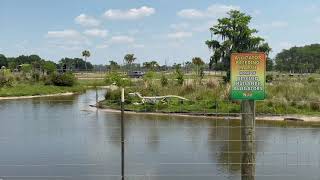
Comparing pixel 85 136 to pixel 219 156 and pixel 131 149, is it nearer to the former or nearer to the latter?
pixel 131 149

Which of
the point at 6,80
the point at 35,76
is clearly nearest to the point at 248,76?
the point at 6,80

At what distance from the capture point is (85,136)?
16969 mm

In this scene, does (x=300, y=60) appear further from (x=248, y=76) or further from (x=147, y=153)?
(x=248, y=76)

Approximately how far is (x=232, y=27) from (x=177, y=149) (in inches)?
1032

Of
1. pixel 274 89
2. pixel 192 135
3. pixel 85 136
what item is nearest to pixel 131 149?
pixel 85 136

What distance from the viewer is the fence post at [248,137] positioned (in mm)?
7234

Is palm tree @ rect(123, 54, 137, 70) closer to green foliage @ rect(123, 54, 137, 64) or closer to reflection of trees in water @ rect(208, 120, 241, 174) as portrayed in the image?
green foliage @ rect(123, 54, 137, 64)

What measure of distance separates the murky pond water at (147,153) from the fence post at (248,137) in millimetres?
4103

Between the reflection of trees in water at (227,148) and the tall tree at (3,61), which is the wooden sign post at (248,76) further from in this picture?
the tall tree at (3,61)

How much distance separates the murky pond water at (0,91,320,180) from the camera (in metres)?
12.0

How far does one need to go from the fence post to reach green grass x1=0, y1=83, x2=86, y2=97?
3952cm

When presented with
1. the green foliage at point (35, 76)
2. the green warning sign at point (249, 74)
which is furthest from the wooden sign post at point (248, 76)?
the green foliage at point (35, 76)

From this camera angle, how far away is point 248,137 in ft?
23.9

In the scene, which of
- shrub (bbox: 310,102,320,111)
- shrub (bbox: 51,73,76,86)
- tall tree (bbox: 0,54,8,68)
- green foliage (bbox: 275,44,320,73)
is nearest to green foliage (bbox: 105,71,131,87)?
shrub (bbox: 310,102,320,111)
